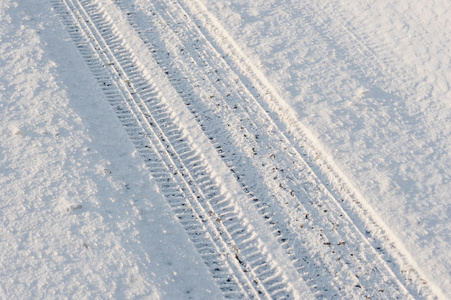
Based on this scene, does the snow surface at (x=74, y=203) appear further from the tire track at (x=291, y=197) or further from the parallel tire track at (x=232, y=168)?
the tire track at (x=291, y=197)

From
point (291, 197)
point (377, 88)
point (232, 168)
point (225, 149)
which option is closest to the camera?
point (291, 197)

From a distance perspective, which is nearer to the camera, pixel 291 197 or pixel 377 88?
pixel 291 197

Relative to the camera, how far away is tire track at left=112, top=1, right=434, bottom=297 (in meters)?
4.03

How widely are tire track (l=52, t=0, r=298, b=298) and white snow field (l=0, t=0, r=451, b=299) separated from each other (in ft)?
0.06

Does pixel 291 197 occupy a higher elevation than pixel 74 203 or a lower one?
higher

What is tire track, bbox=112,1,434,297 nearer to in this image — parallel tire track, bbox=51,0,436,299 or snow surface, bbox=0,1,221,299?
parallel tire track, bbox=51,0,436,299

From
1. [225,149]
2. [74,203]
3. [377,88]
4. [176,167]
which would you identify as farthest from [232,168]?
[377,88]

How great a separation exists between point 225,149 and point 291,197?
0.84 meters

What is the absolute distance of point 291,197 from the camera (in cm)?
452

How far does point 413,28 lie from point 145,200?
3923 mm

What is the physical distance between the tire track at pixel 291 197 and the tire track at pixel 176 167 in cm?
25

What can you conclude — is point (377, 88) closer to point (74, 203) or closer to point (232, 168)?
point (232, 168)

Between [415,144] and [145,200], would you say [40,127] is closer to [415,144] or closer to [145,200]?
[145,200]

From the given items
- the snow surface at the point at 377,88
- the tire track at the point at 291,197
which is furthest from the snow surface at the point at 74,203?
the snow surface at the point at 377,88
